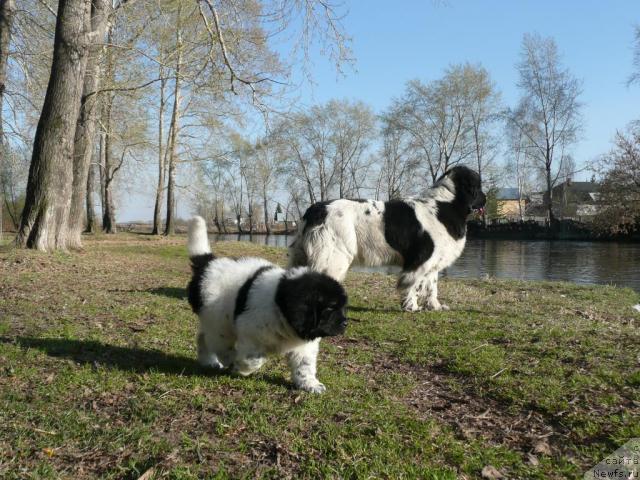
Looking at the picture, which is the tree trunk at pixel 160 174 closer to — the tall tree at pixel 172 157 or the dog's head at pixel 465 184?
the tall tree at pixel 172 157

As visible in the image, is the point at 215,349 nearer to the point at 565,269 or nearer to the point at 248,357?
the point at 248,357

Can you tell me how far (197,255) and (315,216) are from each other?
3020 mm

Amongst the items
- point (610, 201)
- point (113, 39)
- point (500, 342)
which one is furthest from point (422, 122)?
point (500, 342)

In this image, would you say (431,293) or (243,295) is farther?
(431,293)

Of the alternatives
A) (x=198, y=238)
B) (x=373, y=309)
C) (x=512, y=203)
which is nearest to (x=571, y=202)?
(x=512, y=203)

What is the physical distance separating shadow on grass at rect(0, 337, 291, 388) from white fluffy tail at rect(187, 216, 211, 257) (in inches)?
44.6

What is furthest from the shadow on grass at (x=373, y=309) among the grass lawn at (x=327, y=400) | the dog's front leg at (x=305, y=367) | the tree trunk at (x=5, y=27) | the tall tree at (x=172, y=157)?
the tall tree at (x=172, y=157)

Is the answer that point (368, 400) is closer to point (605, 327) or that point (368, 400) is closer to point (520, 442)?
point (520, 442)

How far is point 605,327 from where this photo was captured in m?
7.40

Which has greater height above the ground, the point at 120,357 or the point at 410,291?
the point at 410,291

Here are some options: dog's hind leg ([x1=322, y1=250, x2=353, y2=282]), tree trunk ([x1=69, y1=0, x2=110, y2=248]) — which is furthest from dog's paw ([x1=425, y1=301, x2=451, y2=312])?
tree trunk ([x1=69, y1=0, x2=110, y2=248])

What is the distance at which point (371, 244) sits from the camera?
8.28 metres

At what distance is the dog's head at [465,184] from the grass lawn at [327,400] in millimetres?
2286

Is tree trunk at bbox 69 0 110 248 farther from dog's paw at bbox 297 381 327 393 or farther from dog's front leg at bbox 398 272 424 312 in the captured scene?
dog's paw at bbox 297 381 327 393
